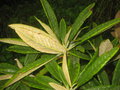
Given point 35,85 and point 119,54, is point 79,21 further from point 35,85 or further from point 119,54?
point 35,85

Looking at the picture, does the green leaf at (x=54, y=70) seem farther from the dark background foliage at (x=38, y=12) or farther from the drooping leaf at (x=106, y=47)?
the dark background foliage at (x=38, y=12)

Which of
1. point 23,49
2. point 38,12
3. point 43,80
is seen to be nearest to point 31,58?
point 23,49

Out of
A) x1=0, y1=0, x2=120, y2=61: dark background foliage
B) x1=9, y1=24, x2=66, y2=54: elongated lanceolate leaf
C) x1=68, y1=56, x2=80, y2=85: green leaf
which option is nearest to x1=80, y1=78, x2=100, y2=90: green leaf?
x1=68, y1=56, x2=80, y2=85: green leaf

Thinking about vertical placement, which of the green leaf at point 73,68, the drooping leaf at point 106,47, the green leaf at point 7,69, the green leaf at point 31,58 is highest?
the green leaf at point 7,69

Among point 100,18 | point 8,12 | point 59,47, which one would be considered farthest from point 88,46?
point 8,12

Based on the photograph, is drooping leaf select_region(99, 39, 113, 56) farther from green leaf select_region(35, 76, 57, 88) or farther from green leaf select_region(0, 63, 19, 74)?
green leaf select_region(0, 63, 19, 74)

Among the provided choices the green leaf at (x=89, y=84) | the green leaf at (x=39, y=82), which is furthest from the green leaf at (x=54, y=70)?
the green leaf at (x=89, y=84)
